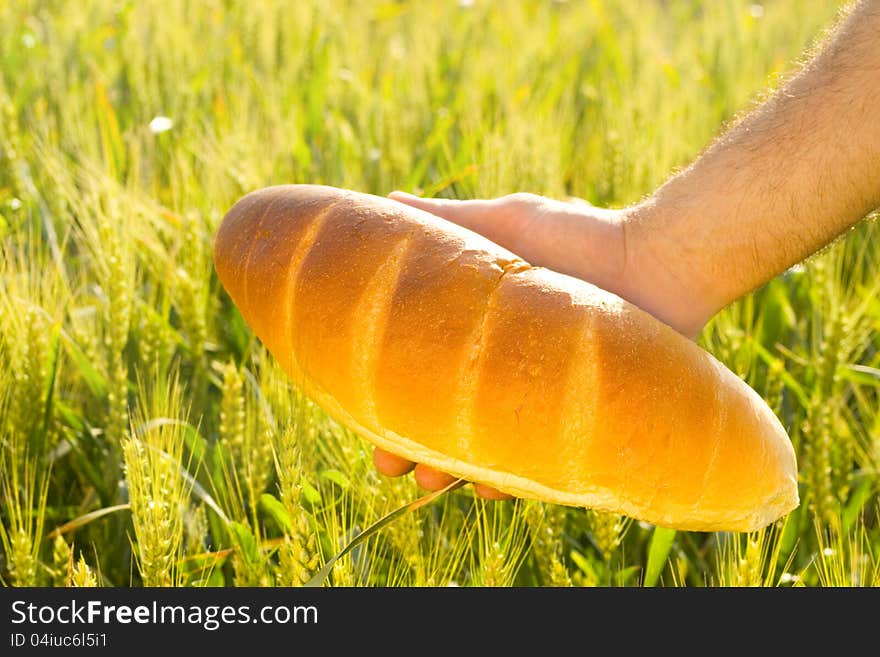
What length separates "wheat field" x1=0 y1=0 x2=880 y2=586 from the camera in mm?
1362

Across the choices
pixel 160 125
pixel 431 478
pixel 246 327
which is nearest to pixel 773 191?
pixel 431 478

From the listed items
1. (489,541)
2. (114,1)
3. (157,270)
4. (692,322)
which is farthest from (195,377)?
(114,1)

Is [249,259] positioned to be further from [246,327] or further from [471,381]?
[246,327]

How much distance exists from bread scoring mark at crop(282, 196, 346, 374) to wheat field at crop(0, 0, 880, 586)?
0.34 ft

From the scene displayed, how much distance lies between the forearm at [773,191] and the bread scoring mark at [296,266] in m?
0.44

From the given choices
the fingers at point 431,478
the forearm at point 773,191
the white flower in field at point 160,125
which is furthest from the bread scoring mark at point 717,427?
the white flower in field at point 160,125

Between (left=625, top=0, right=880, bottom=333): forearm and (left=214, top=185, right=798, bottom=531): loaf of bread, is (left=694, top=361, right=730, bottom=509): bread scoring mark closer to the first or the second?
(left=214, top=185, right=798, bottom=531): loaf of bread

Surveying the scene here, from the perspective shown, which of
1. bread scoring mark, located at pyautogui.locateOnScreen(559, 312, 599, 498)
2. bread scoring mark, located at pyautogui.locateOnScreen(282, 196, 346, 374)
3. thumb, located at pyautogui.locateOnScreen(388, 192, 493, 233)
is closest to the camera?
bread scoring mark, located at pyautogui.locateOnScreen(559, 312, 599, 498)

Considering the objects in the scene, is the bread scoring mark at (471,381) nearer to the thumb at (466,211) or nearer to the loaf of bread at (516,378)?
the loaf of bread at (516,378)

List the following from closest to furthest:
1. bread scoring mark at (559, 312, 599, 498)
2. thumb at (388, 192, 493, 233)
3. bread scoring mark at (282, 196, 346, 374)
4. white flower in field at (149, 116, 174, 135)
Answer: bread scoring mark at (559, 312, 599, 498) → bread scoring mark at (282, 196, 346, 374) → thumb at (388, 192, 493, 233) → white flower in field at (149, 116, 174, 135)

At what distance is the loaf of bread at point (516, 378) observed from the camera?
1.21m

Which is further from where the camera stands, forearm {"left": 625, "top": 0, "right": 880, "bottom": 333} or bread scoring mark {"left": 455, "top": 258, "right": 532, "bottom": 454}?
forearm {"left": 625, "top": 0, "right": 880, "bottom": 333}

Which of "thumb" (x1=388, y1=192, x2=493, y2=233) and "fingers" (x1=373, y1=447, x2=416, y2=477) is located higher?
"thumb" (x1=388, y1=192, x2=493, y2=233)

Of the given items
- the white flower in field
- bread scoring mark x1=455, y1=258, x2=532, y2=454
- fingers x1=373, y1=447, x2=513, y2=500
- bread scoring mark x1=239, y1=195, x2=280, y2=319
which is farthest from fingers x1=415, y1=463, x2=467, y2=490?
the white flower in field
